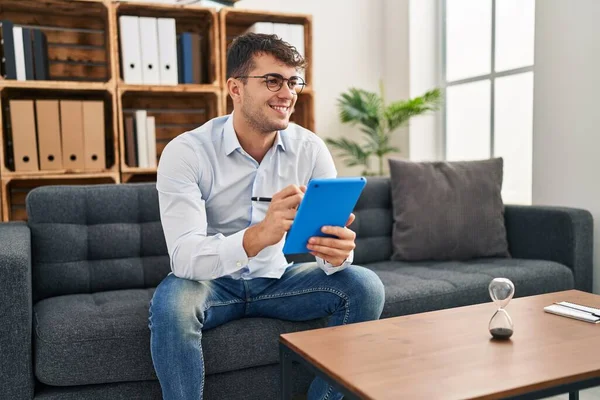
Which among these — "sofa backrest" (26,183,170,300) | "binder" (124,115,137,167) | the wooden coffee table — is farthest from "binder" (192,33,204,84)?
the wooden coffee table

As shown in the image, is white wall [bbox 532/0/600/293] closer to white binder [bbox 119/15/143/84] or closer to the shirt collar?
the shirt collar

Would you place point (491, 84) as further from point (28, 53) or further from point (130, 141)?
point (28, 53)

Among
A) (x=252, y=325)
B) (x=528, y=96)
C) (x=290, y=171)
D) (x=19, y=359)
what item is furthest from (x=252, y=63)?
(x=528, y=96)

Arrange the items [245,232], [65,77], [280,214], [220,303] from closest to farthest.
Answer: [280,214] → [245,232] → [220,303] → [65,77]

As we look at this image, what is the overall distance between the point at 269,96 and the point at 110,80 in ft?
5.13

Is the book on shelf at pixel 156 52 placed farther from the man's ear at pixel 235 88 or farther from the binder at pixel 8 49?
the man's ear at pixel 235 88

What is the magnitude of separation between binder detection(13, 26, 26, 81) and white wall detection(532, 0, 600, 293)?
2529 mm

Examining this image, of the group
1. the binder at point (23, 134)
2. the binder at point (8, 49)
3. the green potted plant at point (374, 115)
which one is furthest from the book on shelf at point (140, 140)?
the green potted plant at point (374, 115)

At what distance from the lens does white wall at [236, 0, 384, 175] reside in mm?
3730

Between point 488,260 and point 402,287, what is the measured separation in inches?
24.7

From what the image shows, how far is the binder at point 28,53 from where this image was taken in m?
2.81

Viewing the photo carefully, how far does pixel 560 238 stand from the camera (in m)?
2.33

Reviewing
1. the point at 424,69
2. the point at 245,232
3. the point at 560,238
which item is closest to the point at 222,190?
the point at 245,232

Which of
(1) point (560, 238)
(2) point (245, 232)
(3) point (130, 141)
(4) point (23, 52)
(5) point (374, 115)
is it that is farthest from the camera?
(5) point (374, 115)
